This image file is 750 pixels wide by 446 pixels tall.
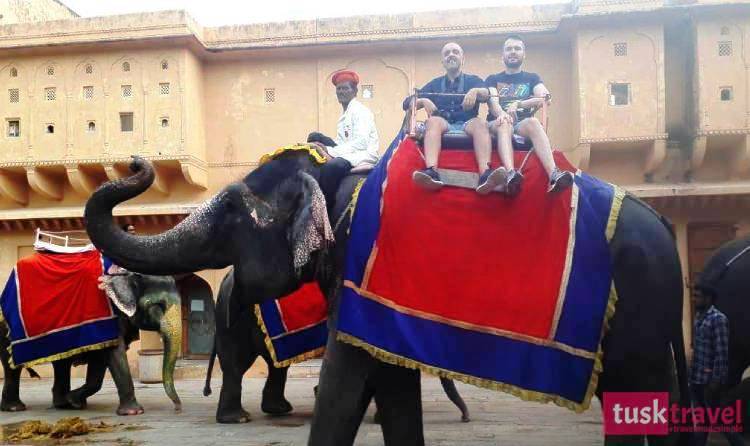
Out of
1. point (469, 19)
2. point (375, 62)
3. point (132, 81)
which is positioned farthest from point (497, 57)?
point (132, 81)

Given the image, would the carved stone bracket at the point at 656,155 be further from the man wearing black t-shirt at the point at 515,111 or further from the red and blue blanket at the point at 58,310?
the man wearing black t-shirt at the point at 515,111

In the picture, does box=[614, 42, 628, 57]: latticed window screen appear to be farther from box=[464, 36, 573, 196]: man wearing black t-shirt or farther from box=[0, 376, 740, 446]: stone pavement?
box=[464, 36, 573, 196]: man wearing black t-shirt

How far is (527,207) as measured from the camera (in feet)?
11.0

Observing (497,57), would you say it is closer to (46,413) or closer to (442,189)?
(46,413)

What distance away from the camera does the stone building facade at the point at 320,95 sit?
15148 mm

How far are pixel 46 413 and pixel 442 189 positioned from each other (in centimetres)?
734

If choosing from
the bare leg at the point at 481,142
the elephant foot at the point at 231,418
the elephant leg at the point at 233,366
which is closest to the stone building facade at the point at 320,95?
the elephant leg at the point at 233,366

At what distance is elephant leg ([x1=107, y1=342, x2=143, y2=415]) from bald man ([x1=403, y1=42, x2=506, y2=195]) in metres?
5.91

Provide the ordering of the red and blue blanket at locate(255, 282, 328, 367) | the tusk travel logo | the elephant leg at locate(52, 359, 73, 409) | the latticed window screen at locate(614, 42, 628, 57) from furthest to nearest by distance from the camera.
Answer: the latticed window screen at locate(614, 42, 628, 57)
the elephant leg at locate(52, 359, 73, 409)
the red and blue blanket at locate(255, 282, 328, 367)
the tusk travel logo

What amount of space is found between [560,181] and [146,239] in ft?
6.57

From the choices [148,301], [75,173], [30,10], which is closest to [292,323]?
[148,301]

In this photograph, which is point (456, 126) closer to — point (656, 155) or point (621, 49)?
point (656, 155)

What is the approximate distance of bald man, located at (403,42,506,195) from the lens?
11.1 feet

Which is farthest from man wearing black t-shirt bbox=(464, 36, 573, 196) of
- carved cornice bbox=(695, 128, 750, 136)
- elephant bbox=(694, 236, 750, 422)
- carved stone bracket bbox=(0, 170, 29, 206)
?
carved stone bracket bbox=(0, 170, 29, 206)
